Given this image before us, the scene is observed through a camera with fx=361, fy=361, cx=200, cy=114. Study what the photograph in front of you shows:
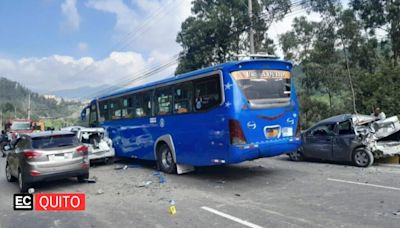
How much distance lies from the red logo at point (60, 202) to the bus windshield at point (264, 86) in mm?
4880

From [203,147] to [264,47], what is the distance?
68.4 ft

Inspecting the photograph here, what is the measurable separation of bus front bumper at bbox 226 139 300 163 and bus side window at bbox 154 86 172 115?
10.8 feet

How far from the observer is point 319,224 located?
5.91 meters

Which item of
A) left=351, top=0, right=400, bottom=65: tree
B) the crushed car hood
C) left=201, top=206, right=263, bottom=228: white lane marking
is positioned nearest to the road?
left=201, top=206, right=263, bottom=228: white lane marking

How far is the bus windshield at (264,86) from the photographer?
947cm

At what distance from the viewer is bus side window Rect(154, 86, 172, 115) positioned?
458 inches

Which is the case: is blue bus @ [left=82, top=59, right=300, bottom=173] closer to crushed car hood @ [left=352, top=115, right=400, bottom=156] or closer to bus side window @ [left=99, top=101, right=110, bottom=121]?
crushed car hood @ [left=352, top=115, right=400, bottom=156]

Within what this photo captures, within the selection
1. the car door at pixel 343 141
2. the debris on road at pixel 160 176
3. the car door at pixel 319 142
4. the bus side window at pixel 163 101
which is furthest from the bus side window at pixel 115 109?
the car door at pixel 343 141

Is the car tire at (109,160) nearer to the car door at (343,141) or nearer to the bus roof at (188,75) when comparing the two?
the bus roof at (188,75)

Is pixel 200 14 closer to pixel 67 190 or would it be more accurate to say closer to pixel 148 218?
pixel 67 190

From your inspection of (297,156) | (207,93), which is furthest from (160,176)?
(297,156)

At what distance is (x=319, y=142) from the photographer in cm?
1291

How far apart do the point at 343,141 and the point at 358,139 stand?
0.52 m

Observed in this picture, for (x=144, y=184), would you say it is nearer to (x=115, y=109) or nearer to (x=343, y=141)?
(x=115, y=109)
